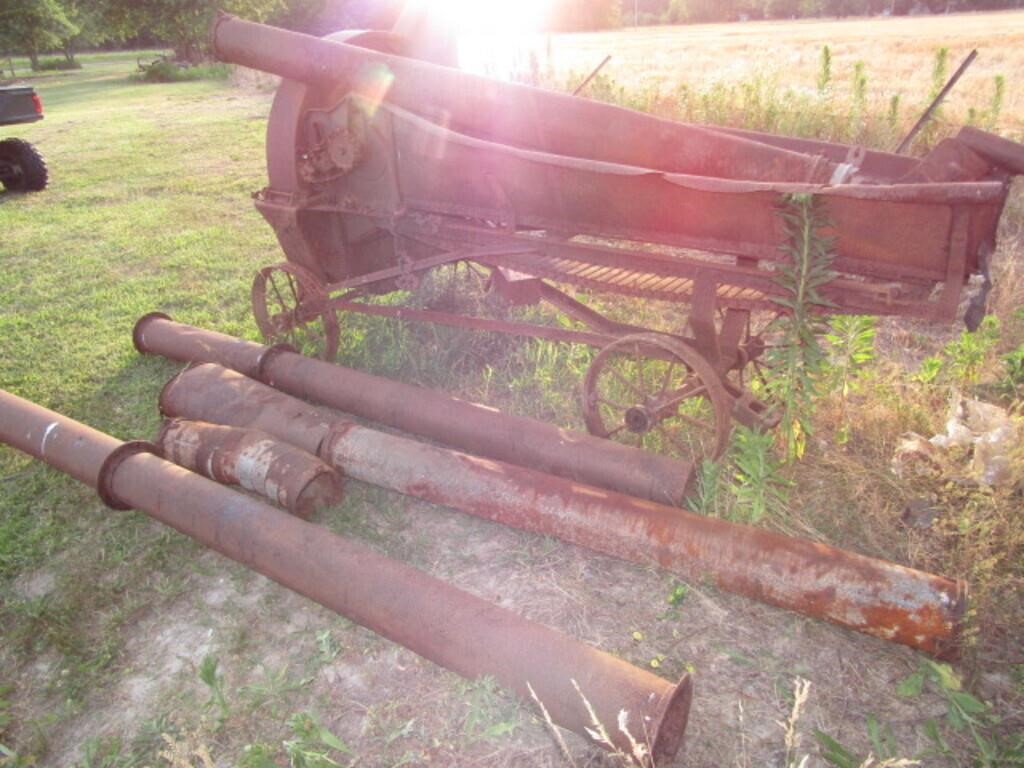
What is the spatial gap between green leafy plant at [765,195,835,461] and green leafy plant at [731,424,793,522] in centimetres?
21

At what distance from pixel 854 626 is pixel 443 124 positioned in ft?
11.6

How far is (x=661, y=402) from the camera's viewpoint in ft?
12.5

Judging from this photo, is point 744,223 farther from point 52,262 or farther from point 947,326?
point 52,262

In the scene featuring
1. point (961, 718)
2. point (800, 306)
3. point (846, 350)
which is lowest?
point (961, 718)

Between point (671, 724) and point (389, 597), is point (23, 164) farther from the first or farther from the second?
point (671, 724)

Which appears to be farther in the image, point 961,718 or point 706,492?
point 706,492

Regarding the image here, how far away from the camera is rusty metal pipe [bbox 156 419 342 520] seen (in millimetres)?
3559

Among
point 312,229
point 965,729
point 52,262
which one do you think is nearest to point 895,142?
point 312,229

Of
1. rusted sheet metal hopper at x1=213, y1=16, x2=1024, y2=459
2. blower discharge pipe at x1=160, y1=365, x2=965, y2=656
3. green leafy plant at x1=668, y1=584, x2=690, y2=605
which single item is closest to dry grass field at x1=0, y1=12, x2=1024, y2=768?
green leafy plant at x1=668, y1=584, x2=690, y2=605

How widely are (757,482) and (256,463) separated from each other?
256 centimetres

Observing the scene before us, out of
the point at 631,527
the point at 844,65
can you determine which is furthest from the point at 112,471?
the point at 844,65

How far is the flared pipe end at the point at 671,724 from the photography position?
7.36 feet

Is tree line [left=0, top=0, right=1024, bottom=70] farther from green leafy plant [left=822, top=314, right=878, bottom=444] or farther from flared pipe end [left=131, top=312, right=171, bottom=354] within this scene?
green leafy plant [left=822, top=314, right=878, bottom=444]

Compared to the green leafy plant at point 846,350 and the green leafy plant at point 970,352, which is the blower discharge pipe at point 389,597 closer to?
the green leafy plant at point 846,350
